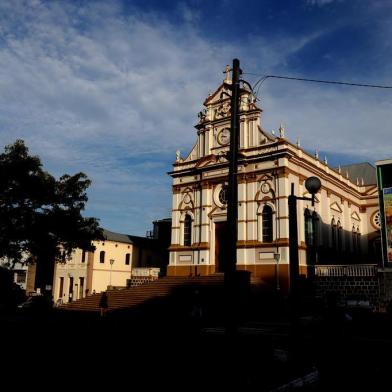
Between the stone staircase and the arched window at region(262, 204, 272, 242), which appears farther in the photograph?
the arched window at region(262, 204, 272, 242)

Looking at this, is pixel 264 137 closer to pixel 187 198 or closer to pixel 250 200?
pixel 250 200

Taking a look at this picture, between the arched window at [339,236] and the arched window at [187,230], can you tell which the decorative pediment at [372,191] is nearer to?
the arched window at [339,236]

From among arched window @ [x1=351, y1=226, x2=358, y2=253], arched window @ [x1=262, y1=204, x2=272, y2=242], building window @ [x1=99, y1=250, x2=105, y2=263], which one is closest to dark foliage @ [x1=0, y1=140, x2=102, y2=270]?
arched window @ [x1=262, y1=204, x2=272, y2=242]

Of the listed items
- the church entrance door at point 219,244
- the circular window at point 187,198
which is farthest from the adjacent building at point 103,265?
the church entrance door at point 219,244

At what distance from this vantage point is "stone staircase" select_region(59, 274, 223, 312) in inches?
1065

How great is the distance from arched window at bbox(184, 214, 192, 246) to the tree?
11487 millimetres

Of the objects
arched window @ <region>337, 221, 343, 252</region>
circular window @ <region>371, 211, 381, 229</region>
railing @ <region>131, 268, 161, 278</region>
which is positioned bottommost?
railing @ <region>131, 268, 161, 278</region>

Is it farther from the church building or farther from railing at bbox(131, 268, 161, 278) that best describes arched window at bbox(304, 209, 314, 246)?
railing at bbox(131, 268, 161, 278)

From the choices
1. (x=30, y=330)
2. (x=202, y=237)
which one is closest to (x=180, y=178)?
(x=202, y=237)

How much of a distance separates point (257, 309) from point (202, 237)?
29.0 ft

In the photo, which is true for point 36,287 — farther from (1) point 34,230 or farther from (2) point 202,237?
(1) point 34,230

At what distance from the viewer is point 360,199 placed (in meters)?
43.0

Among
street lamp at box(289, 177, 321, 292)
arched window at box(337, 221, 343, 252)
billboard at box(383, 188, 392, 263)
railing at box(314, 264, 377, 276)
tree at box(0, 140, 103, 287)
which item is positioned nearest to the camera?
street lamp at box(289, 177, 321, 292)

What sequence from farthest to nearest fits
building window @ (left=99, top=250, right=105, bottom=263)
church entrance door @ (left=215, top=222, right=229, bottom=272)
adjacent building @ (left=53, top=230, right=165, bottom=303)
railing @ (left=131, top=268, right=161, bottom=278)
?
building window @ (left=99, top=250, right=105, bottom=263) < adjacent building @ (left=53, top=230, right=165, bottom=303) < railing @ (left=131, top=268, right=161, bottom=278) < church entrance door @ (left=215, top=222, right=229, bottom=272)
